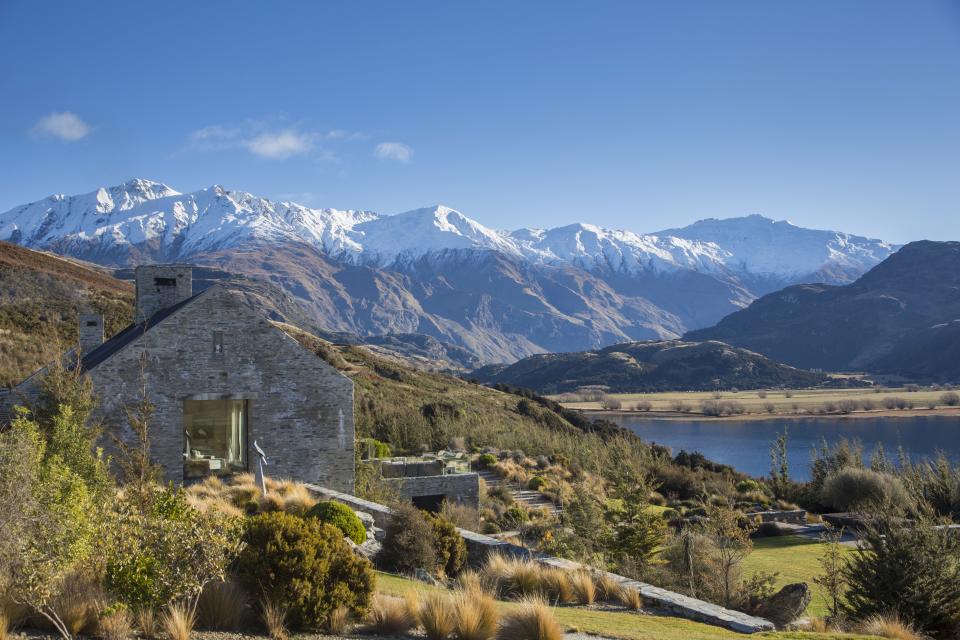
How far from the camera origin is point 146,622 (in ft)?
25.6

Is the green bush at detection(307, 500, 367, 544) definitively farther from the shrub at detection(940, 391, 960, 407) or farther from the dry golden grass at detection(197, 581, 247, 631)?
the shrub at detection(940, 391, 960, 407)

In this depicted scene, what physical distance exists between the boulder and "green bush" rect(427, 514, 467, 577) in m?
5.68

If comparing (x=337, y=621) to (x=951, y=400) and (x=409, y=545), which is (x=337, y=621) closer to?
(x=409, y=545)

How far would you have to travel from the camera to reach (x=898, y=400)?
115 m

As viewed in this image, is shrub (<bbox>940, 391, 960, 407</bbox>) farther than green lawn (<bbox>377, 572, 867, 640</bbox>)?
Yes

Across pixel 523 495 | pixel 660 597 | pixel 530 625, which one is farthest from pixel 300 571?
pixel 523 495

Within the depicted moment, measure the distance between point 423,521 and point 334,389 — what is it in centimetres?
739

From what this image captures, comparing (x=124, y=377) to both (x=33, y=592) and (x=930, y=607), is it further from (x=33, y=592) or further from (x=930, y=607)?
(x=930, y=607)

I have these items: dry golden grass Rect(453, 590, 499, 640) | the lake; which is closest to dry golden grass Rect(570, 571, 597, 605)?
dry golden grass Rect(453, 590, 499, 640)

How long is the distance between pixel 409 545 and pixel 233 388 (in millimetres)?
7927

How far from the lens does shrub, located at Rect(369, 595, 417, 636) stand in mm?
9297

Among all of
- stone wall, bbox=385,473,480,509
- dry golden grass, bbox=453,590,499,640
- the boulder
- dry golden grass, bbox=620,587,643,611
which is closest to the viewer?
dry golden grass, bbox=453,590,499,640

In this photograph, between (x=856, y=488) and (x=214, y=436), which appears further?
(x=856, y=488)

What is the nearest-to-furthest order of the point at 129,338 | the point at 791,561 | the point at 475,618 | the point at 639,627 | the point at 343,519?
the point at 475,618, the point at 639,627, the point at 343,519, the point at 129,338, the point at 791,561
